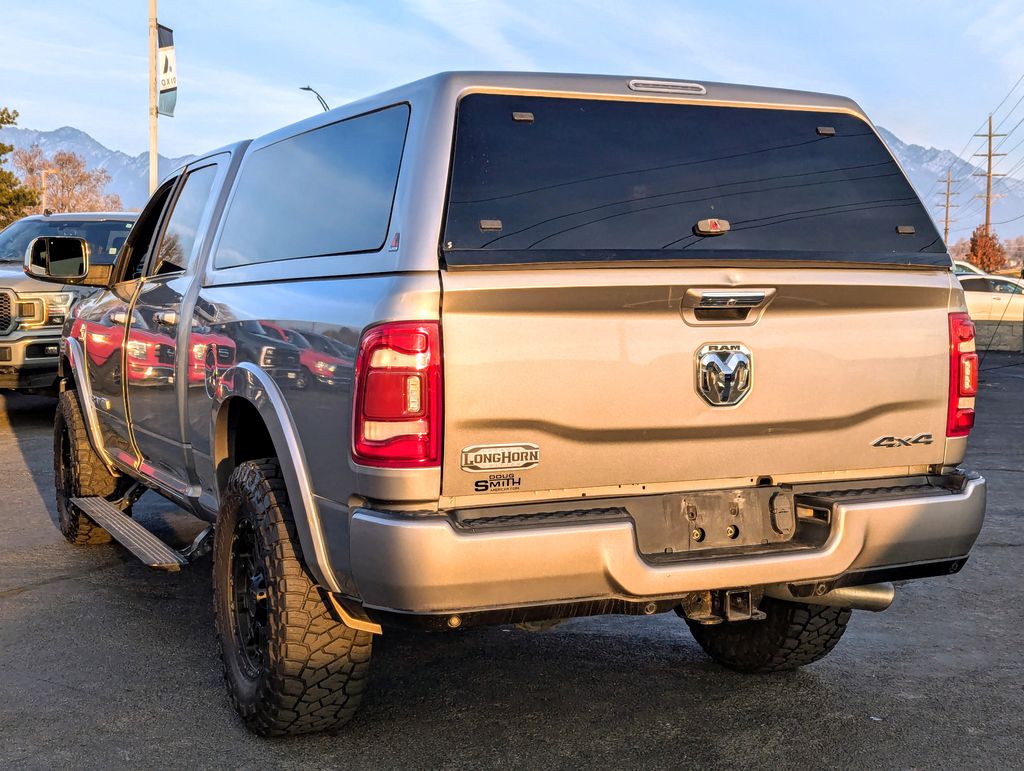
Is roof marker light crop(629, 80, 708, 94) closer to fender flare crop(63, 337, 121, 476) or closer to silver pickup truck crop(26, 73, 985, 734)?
silver pickup truck crop(26, 73, 985, 734)

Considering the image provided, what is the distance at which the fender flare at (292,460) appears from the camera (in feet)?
11.5

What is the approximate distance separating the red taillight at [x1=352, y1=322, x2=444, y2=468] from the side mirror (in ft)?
11.5

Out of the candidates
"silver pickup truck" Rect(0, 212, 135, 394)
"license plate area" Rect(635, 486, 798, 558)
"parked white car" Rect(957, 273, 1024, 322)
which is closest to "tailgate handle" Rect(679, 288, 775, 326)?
"license plate area" Rect(635, 486, 798, 558)

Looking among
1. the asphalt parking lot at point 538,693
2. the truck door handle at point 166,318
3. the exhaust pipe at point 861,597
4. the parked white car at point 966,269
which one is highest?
the parked white car at point 966,269

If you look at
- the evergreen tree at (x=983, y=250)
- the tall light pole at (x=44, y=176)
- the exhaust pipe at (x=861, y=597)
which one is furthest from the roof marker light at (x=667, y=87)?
the evergreen tree at (x=983, y=250)

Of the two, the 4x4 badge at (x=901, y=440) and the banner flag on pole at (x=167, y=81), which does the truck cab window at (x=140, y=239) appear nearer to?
the 4x4 badge at (x=901, y=440)

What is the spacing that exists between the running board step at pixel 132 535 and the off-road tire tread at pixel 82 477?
0.08 metres

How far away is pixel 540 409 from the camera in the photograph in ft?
10.8

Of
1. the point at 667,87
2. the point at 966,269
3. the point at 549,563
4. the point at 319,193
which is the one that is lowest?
the point at 549,563

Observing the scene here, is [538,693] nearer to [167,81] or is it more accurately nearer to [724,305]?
[724,305]

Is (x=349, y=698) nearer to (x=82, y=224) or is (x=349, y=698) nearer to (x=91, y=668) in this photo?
(x=91, y=668)

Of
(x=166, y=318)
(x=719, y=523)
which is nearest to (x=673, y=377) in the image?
(x=719, y=523)

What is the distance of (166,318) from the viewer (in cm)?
518

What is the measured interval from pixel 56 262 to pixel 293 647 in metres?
3.59
